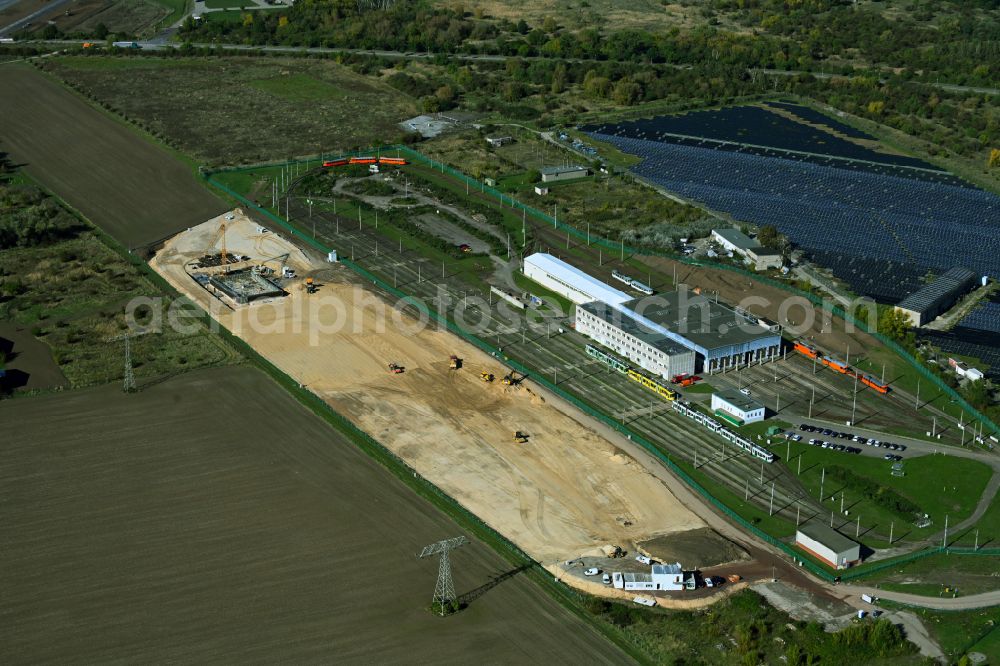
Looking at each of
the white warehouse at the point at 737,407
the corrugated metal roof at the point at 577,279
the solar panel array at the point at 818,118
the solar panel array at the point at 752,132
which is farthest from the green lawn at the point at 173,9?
A: the white warehouse at the point at 737,407

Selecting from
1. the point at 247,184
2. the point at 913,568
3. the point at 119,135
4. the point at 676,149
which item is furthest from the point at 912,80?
the point at 913,568

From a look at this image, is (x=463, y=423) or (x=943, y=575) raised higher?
(x=463, y=423)

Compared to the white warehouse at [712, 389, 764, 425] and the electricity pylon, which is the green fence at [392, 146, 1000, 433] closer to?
the white warehouse at [712, 389, 764, 425]

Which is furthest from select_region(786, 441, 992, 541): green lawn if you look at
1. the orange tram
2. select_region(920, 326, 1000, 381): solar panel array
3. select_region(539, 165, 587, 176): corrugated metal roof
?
select_region(539, 165, 587, 176): corrugated metal roof

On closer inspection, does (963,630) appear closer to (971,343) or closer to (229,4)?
(971,343)

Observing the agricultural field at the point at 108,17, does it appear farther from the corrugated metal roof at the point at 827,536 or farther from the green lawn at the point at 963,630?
the green lawn at the point at 963,630

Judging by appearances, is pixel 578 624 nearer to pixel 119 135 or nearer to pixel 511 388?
pixel 511 388

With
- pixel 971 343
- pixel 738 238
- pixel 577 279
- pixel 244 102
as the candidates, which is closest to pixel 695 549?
pixel 577 279
